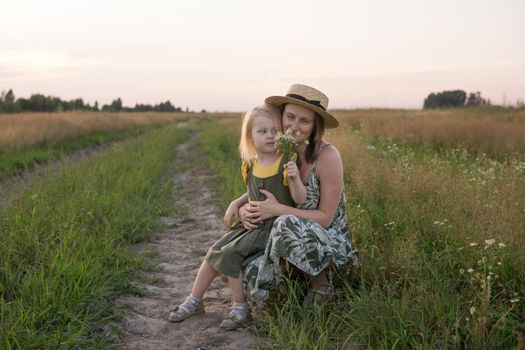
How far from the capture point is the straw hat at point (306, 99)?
3129mm

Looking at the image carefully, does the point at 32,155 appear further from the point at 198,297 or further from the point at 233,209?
the point at 198,297

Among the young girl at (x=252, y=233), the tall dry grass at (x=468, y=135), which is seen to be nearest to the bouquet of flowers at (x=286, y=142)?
the young girl at (x=252, y=233)

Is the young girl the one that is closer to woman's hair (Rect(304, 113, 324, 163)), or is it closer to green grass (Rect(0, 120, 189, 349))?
woman's hair (Rect(304, 113, 324, 163))

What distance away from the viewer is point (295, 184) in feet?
10.0

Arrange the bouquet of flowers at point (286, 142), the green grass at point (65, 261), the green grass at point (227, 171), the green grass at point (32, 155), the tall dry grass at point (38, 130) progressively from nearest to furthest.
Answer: the green grass at point (65, 261) < the bouquet of flowers at point (286, 142) < the green grass at point (227, 171) < the green grass at point (32, 155) < the tall dry grass at point (38, 130)

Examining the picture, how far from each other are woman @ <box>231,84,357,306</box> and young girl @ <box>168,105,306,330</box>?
0.07 meters

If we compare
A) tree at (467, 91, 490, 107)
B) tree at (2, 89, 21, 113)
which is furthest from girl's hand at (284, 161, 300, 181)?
tree at (2, 89, 21, 113)

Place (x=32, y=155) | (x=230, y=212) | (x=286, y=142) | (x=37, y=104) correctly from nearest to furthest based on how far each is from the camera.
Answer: (x=286, y=142)
(x=230, y=212)
(x=32, y=155)
(x=37, y=104)

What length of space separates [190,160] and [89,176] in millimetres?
5560

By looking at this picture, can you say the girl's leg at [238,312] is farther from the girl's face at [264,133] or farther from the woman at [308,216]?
the girl's face at [264,133]

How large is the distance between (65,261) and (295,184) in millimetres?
1685

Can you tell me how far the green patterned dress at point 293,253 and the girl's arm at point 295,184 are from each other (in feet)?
0.49

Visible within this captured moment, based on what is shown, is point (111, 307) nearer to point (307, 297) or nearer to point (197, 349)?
point (197, 349)

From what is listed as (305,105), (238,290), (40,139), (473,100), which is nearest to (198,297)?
(238,290)
